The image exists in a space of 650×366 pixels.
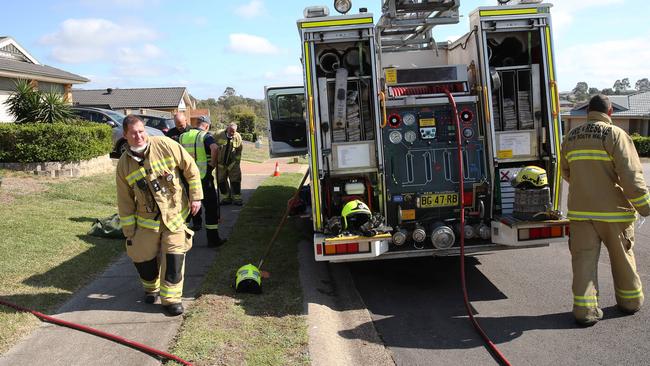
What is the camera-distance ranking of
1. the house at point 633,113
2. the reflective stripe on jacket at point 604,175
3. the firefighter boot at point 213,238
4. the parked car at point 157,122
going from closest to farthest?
the reflective stripe on jacket at point 604,175
the firefighter boot at point 213,238
the parked car at point 157,122
the house at point 633,113

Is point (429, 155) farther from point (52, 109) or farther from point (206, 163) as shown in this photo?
point (52, 109)

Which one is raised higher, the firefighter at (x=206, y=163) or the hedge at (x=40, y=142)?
the hedge at (x=40, y=142)

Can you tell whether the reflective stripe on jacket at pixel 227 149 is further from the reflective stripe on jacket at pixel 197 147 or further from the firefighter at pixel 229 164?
the reflective stripe on jacket at pixel 197 147

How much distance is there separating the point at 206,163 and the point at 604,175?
4.87 m

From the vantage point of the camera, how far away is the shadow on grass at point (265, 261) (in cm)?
516

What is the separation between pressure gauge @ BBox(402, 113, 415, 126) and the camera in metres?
5.82

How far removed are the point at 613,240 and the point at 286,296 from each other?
Answer: 303 cm

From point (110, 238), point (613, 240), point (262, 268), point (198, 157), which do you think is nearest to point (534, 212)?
point (613, 240)

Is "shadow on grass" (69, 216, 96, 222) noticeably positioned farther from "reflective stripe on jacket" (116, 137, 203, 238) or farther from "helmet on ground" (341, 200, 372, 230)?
"helmet on ground" (341, 200, 372, 230)

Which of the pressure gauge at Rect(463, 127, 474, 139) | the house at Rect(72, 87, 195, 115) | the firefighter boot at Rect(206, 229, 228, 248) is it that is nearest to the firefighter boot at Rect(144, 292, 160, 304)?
Answer: the firefighter boot at Rect(206, 229, 228, 248)

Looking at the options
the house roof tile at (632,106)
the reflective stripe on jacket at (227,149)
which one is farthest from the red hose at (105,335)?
the house roof tile at (632,106)

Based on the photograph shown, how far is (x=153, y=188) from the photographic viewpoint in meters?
4.93

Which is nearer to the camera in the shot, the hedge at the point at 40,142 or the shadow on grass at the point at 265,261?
the shadow on grass at the point at 265,261

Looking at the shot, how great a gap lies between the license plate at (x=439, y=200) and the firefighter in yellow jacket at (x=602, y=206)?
1245 mm
